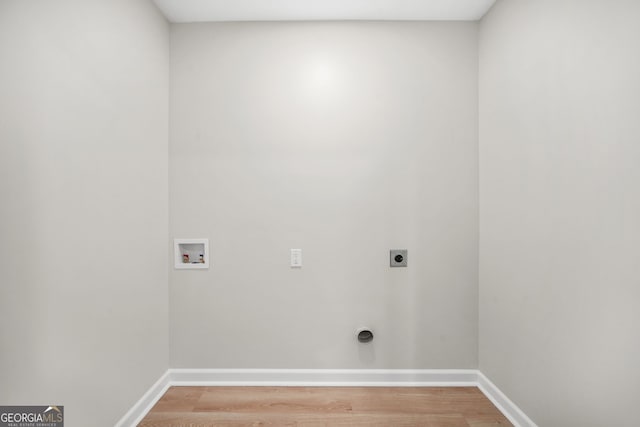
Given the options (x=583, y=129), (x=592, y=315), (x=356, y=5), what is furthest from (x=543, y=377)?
(x=356, y=5)

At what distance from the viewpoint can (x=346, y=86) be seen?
1959mm

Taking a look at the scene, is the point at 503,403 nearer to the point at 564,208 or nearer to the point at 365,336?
the point at 365,336

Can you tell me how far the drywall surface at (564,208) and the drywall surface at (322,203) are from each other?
22 centimetres

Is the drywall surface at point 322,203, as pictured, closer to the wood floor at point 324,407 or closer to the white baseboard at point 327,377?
the white baseboard at point 327,377

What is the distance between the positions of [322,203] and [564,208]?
1290 millimetres

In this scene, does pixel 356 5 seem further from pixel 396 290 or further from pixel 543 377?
pixel 543 377

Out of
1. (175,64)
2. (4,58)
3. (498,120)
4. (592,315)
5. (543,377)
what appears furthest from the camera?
(175,64)

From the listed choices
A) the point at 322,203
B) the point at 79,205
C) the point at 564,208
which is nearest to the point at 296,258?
the point at 322,203

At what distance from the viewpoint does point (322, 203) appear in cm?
198

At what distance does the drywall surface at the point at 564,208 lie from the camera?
104cm

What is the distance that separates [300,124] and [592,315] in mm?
1803

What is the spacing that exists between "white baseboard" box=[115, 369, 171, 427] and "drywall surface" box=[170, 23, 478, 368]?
131 millimetres

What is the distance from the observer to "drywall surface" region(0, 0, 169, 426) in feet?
3.36

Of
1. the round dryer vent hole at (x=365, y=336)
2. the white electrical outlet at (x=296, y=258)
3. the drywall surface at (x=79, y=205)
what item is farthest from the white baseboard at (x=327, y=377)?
the white electrical outlet at (x=296, y=258)
